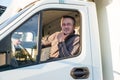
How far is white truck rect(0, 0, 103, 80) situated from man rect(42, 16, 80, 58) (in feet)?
0.19

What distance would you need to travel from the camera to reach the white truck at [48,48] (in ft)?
10.9

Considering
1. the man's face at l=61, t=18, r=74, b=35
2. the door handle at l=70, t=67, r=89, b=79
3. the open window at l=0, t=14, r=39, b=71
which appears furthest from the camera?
the man's face at l=61, t=18, r=74, b=35

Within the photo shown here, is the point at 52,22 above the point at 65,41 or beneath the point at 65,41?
above

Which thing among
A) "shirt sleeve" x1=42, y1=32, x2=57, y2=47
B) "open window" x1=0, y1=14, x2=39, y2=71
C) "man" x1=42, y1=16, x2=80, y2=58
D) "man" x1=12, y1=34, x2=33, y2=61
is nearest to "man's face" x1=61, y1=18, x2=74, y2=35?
"man" x1=42, y1=16, x2=80, y2=58

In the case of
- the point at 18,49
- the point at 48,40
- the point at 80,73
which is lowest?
the point at 80,73

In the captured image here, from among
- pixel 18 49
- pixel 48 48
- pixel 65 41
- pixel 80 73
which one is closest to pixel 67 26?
pixel 65 41

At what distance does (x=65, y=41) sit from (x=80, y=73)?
43 cm

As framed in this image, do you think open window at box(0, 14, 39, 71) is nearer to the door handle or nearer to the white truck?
the white truck

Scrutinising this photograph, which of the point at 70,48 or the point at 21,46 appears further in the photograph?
the point at 70,48

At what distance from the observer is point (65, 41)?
369 centimetres

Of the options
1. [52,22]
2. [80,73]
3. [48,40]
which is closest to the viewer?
[80,73]

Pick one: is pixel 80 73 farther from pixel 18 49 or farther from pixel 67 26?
pixel 18 49

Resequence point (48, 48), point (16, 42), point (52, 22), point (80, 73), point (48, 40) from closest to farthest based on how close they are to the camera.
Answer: point (16, 42) < point (80, 73) < point (48, 48) < point (48, 40) < point (52, 22)

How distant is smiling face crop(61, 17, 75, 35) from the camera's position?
3.75 m
